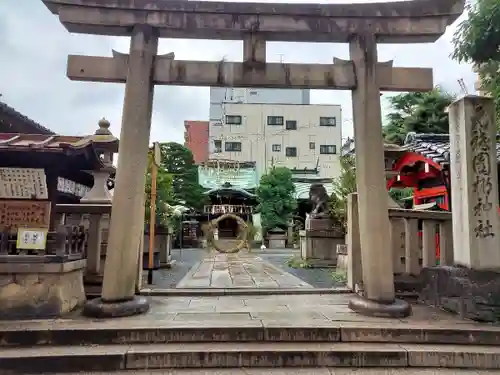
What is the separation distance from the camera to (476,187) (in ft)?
19.3

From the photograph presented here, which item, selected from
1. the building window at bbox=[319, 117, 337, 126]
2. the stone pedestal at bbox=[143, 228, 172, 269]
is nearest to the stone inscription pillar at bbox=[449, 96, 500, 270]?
the stone pedestal at bbox=[143, 228, 172, 269]

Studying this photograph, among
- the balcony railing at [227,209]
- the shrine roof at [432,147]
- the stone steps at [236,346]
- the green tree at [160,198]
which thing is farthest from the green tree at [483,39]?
the balcony railing at [227,209]

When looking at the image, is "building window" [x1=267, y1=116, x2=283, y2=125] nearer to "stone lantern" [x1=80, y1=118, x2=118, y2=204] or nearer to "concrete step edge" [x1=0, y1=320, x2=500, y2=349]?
"stone lantern" [x1=80, y1=118, x2=118, y2=204]

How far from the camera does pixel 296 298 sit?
706 cm

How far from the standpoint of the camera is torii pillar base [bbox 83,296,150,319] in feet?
17.7

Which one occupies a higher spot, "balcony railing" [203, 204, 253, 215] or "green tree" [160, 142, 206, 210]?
"green tree" [160, 142, 206, 210]

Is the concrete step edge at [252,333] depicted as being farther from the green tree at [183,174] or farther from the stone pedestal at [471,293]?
the green tree at [183,174]

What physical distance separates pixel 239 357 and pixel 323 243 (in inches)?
365

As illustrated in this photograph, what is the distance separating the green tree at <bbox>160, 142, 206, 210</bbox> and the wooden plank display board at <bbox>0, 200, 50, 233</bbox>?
2233cm

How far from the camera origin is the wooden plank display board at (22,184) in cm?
600

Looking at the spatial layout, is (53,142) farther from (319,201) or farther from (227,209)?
(227,209)

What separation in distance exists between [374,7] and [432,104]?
43.1 feet

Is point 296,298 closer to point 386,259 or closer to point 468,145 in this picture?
point 386,259

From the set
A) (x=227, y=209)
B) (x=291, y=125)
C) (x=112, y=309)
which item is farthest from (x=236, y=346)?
(x=291, y=125)
